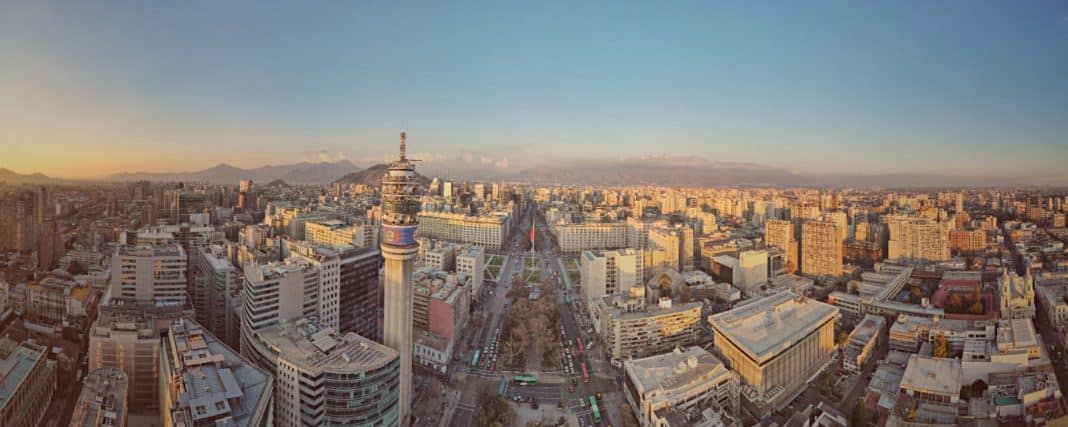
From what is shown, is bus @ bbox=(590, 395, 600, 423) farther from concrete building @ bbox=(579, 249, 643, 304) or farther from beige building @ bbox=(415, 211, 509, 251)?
beige building @ bbox=(415, 211, 509, 251)

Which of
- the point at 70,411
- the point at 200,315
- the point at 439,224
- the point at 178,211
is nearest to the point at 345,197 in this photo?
the point at 439,224

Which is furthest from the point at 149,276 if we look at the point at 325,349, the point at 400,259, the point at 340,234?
the point at 340,234

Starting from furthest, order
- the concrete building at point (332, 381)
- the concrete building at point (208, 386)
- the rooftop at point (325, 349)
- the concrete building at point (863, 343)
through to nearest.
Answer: the concrete building at point (863, 343) → the rooftop at point (325, 349) → the concrete building at point (332, 381) → the concrete building at point (208, 386)

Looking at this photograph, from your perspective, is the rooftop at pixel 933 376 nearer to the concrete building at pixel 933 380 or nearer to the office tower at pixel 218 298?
the concrete building at pixel 933 380

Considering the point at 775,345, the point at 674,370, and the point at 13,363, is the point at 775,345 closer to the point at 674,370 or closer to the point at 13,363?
the point at 674,370

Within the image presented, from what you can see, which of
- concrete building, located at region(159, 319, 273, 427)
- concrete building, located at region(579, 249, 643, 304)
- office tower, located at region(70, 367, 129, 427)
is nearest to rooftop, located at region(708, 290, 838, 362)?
concrete building, located at region(579, 249, 643, 304)

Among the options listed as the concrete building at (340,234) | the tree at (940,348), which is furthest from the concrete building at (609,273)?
the concrete building at (340,234)
